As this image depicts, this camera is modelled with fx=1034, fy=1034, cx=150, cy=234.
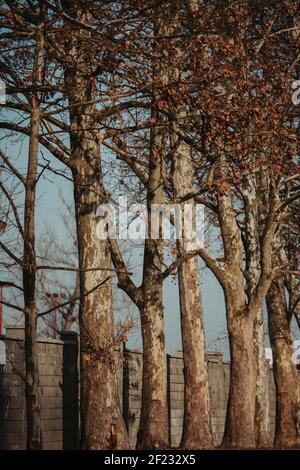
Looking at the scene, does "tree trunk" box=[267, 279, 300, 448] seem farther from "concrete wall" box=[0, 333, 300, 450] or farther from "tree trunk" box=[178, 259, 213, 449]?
"tree trunk" box=[178, 259, 213, 449]

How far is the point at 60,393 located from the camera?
856 inches

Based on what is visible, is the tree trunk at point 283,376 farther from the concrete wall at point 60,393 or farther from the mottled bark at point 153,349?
the mottled bark at point 153,349

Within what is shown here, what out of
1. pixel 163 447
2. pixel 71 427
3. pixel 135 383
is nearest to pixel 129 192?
pixel 135 383

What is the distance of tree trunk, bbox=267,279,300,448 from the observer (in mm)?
26125

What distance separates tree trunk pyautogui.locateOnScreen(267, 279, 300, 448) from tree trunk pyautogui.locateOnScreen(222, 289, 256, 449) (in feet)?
10.7

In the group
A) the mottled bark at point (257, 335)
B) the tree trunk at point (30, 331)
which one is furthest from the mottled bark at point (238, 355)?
the tree trunk at point (30, 331)

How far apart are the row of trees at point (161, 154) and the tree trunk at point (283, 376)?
0.04m

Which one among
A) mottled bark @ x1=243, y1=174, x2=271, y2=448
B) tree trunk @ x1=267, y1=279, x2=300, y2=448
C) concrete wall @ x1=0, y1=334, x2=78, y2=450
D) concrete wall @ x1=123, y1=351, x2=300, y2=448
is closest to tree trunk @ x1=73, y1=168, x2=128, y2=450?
concrete wall @ x1=0, y1=334, x2=78, y2=450

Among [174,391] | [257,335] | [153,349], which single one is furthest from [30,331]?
[174,391]

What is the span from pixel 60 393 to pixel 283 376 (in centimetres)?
718

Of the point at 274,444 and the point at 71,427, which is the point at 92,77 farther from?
the point at 274,444

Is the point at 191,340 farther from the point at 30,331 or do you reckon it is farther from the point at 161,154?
the point at 30,331

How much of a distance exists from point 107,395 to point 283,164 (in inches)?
244

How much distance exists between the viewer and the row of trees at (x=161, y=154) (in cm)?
1459
